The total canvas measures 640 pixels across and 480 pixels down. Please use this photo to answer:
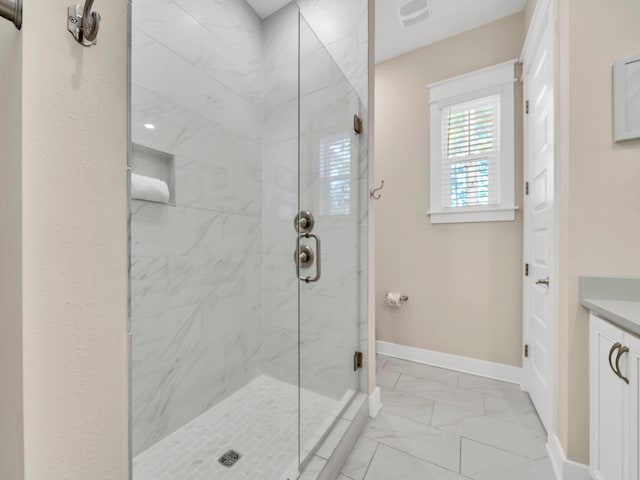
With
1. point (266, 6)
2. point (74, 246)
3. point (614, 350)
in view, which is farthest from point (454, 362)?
point (266, 6)

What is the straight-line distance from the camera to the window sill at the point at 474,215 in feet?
7.07

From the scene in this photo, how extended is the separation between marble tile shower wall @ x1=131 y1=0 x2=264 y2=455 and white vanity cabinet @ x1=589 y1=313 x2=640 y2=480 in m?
1.75

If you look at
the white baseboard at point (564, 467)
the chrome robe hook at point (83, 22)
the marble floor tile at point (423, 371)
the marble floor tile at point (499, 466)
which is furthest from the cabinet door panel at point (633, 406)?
the chrome robe hook at point (83, 22)

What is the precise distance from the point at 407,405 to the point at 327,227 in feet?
4.22

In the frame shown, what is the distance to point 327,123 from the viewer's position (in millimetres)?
1696

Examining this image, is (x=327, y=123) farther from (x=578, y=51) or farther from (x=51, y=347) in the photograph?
(x=51, y=347)

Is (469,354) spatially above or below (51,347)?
below

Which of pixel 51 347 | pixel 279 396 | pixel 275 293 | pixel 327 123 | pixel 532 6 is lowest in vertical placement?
pixel 279 396

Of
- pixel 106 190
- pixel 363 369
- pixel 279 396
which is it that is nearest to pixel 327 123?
pixel 106 190

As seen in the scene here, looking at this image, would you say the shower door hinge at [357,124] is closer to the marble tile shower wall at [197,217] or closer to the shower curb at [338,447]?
the marble tile shower wall at [197,217]

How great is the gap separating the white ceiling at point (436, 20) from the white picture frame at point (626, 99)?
1.34 m

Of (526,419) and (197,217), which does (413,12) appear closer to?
(197,217)

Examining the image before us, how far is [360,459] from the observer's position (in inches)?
55.5

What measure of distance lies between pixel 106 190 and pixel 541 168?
2052 millimetres
